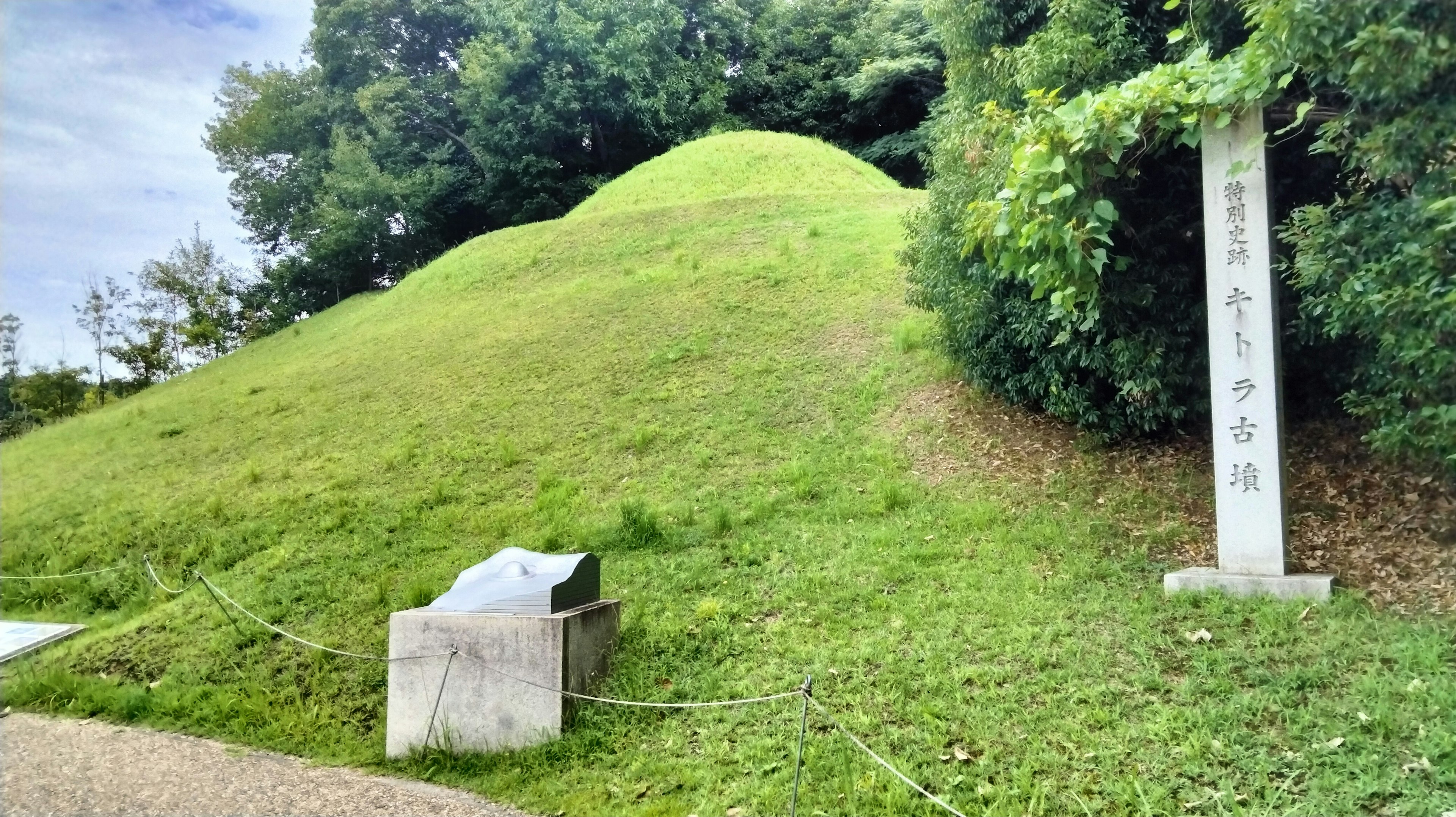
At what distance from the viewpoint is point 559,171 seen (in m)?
23.8

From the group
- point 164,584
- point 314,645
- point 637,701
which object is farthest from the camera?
point 164,584

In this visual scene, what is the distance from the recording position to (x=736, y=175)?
58.9ft

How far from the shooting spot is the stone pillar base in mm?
4238

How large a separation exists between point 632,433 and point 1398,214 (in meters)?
6.20

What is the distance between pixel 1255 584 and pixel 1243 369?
3.80ft

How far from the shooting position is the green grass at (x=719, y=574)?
3.51 meters

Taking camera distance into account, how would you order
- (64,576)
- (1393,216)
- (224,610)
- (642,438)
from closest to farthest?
1. (1393,216)
2. (224,610)
3. (64,576)
4. (642,438)

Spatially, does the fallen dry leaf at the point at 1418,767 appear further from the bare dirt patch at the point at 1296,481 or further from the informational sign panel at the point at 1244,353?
the informational sign panel at the point at 1244,353

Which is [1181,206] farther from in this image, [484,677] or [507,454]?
[507,454]

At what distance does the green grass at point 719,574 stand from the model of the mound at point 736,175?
4.19 metres

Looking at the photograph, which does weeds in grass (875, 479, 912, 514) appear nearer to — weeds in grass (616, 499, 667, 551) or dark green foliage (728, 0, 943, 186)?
weeds in grass (616, 499, 667, 551)

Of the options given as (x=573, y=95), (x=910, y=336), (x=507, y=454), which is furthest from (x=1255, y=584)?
(x=573, y=95)

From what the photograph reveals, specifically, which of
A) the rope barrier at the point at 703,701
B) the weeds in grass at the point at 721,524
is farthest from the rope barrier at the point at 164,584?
the weeds in grass at the point at 721,524

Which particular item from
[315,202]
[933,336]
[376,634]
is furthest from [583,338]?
[315,202]
